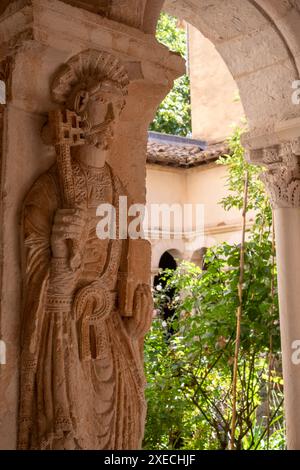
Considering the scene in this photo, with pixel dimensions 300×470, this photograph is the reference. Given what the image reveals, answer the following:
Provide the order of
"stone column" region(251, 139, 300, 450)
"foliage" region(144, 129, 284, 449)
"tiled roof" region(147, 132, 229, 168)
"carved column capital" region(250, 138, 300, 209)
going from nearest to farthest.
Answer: "stone column" region(251, 139, 300, 450) → "carved column capital" region(250, 138, 300, 209) → "foliage" region(144, 129, 284, 449) → "tiled roof" region(147, 132, 229, 168)

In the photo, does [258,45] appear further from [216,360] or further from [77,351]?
[77,351]

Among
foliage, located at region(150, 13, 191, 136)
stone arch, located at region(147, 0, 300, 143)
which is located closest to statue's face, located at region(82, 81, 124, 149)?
stone arch, located at region(147, 0, 300, 143)

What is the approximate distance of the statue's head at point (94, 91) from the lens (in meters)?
2.27

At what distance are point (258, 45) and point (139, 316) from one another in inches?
84.3

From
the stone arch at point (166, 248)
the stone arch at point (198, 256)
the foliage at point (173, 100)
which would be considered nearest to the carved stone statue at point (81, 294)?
A: the stone arch at point (166, 248)

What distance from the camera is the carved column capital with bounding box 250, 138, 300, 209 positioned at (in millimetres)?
3857

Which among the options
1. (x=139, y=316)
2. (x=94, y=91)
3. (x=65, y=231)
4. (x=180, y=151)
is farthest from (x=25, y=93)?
(x=180, y=151)

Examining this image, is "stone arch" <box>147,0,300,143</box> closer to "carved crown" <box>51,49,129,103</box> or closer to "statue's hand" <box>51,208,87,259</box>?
"carved crown" <box>51,49,129,103</box>

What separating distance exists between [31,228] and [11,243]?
98 millimetres

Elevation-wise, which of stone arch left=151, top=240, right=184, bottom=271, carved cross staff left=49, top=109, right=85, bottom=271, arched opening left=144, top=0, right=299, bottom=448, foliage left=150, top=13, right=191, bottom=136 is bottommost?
carved cross staff left=49, top=109, right=85, bottom=271

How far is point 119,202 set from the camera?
2410mm

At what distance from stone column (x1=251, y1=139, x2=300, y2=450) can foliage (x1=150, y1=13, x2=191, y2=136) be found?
27.6 feet

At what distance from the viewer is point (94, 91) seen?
7.41ft
